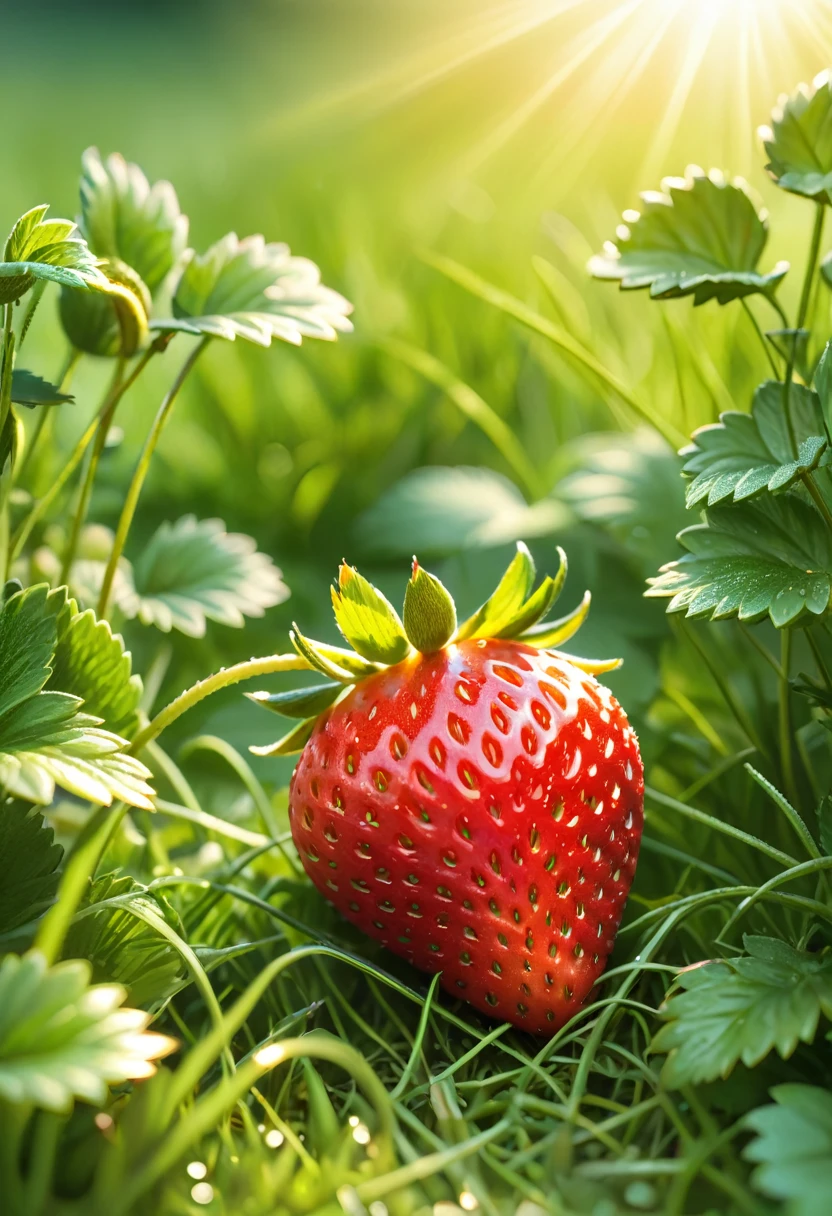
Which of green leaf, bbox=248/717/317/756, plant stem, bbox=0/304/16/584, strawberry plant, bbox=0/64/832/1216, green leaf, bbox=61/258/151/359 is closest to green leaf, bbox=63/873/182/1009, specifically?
strawberry plant, bbox=0/64/832/1216

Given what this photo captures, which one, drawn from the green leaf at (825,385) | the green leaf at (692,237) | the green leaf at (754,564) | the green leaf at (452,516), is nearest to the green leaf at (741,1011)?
the green leaf at (754,564)

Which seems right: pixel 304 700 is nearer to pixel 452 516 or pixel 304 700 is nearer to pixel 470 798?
pixel 470 798

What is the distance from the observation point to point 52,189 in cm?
179

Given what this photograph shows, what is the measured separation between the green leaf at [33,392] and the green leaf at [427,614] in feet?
0.75

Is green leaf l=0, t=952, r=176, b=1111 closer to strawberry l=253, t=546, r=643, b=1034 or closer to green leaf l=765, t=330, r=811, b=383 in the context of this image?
strawberry l=253, t=546, r=643, b=1034

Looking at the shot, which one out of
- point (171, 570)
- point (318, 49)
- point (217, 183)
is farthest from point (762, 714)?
point (318, 49)

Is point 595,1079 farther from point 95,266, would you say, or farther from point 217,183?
point 217,183

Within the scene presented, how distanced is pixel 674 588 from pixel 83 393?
1.02 metres

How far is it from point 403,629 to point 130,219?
33 cm

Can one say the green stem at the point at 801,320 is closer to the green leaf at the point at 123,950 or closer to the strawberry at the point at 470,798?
the strawberry at the point at 470,798

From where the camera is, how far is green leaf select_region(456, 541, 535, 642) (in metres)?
0.62

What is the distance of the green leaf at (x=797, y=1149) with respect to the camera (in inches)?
15.9

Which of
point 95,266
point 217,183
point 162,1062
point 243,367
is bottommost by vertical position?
point 162,1062

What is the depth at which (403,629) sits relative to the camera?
61cm
